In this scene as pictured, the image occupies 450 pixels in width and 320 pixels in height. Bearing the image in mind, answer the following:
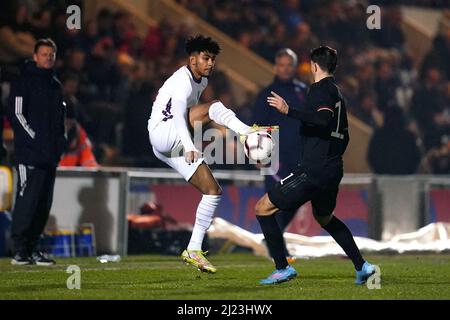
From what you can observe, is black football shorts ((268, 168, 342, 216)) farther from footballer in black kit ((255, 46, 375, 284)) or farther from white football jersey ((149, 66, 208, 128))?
white football jersey ((149, 66, 208, 128))

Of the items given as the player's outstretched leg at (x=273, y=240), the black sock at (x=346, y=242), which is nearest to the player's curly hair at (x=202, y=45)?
the player's outstretched leg at (x=273, y=240)

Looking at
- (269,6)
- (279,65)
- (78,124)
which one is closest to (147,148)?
(78,124)

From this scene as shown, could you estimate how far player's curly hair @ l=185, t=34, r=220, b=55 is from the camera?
1128 cm

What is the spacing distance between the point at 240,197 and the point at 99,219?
228 centimetres

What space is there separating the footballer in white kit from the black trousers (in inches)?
95.7

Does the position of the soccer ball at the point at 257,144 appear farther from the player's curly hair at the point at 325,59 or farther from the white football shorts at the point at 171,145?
the player's curly hair at the point at 325,59

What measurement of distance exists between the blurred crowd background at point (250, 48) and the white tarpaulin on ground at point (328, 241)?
216 cm

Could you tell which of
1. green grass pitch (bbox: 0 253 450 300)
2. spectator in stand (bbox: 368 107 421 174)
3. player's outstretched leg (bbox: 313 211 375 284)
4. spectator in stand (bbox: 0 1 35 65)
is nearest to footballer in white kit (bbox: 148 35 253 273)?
green grass pitch (bbox: 0 253 450 300)

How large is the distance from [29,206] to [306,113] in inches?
177

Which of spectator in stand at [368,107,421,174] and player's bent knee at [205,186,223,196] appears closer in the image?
player's bent knee at [205,186,223,196]

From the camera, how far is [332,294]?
979 cm

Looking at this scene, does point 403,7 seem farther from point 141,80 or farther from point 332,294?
point 332,294

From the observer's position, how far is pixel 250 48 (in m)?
22.5

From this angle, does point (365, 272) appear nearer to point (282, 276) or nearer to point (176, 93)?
point (282, 276)
